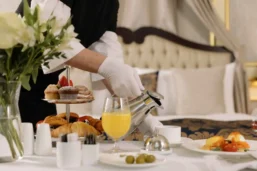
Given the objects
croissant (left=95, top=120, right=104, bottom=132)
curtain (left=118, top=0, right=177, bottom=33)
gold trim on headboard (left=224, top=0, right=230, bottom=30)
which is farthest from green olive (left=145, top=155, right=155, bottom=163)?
gold trim on headboard (left=224, top=0, right=230, bottom=30)

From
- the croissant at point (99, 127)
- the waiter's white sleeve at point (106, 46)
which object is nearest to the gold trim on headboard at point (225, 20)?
the waiter's white sleeve at point (106, 46)

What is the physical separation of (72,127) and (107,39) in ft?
2.38

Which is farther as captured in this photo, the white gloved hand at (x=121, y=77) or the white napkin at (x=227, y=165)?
the white gloved hand at (x=121, y=77)

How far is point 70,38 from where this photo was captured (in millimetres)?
1316

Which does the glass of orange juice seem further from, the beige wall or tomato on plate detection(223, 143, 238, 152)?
the beige wall

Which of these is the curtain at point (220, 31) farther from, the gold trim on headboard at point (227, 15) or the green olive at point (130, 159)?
the green olive at point (130, 159)

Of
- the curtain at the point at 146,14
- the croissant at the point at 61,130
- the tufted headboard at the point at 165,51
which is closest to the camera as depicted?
the croissant at the point at 61,130

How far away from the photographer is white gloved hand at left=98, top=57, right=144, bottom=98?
5.74 feet

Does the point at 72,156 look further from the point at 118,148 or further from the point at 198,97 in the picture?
the point at 198,97

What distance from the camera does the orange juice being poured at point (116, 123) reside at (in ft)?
4.89

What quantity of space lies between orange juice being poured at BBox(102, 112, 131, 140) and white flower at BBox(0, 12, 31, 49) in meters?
0.40

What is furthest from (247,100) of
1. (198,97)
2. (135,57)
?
(135,57)

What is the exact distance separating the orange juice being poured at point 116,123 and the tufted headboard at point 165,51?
2.90 m

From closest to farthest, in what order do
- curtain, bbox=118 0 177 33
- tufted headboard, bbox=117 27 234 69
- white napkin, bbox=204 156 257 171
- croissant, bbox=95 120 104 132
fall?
white napkin, bbox=204 156 257 171
croissant, bbox=95 120 104 132
tufted headboard, bbox=117 27 234 69
curtain, bbox=118 0 177 33
